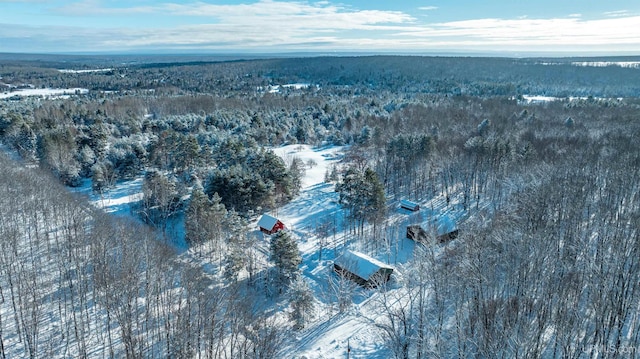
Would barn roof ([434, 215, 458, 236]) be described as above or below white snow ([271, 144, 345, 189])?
below

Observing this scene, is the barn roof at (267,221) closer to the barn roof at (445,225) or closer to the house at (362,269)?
the house at (362,269)

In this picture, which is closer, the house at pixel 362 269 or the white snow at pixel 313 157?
the house at pixel 362 269

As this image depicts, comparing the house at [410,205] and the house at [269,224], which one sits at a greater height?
the house at [410,205]

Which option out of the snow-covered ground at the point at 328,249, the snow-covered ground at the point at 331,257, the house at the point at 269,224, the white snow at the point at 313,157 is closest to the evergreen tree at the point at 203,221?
the snow-covered ground at the point at 328,249

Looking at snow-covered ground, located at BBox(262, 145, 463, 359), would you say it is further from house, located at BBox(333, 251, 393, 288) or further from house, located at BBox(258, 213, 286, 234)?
house, located at BBox(258, 213, 286, 234)

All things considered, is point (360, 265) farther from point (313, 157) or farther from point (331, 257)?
point (313, 157)

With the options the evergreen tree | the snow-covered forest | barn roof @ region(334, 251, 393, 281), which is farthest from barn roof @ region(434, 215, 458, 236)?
the evergreen tree
